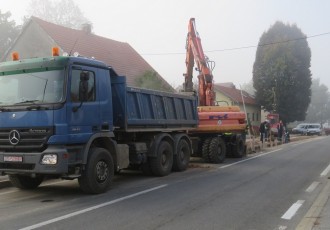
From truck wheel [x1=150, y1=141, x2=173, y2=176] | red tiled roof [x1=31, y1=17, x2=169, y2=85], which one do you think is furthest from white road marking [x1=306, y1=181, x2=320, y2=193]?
red tiled roof [x1=31, y1=17, x2=169, y2=85]

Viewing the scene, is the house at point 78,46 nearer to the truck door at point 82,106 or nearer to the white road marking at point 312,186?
the white road marking at point 312,186

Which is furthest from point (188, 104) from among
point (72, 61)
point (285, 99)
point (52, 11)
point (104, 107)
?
point (52, 11)

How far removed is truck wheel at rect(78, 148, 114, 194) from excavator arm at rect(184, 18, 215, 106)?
8.92 meters

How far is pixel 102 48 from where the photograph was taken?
1248 inches

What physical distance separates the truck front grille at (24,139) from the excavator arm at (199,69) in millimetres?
10155

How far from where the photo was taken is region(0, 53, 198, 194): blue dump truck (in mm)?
8695

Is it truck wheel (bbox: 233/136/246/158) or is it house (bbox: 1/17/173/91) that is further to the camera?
house (bbox: 1/17/173/91)

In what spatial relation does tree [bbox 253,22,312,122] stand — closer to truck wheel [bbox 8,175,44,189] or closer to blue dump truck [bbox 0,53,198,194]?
blue dump truck [bbox 0,53,198,194]

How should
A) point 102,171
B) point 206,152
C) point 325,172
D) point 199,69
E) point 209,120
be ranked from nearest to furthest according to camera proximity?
point 102,171 < point 325,172 < point 206,152 < point 209,120 < point 199,69

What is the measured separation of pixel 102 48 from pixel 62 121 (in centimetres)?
2359

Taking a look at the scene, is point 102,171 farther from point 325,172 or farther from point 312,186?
point 325,172

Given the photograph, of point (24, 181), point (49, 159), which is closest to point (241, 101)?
point (24, 181)

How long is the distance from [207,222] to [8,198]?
454 centimetres

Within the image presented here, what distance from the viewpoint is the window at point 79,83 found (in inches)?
353
